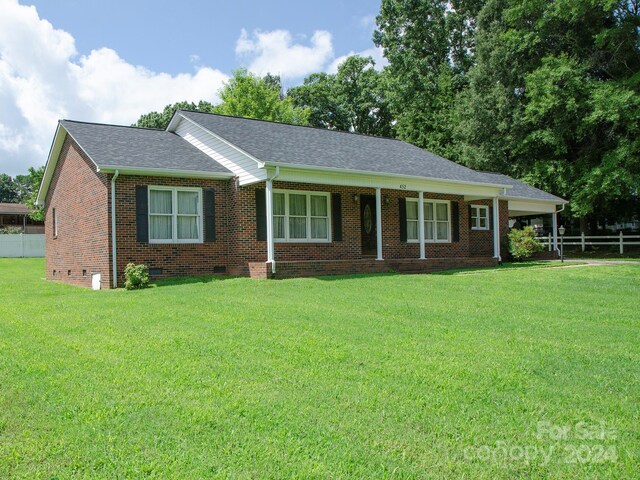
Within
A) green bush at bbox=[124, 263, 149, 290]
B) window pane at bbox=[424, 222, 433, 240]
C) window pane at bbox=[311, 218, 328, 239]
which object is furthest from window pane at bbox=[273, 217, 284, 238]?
window pane at bbox=[424, 222, 433, 240]

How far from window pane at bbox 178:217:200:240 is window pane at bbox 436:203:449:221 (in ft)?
29.0

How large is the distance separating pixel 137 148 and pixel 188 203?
2.38 meters

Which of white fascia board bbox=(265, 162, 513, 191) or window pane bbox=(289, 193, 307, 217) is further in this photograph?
window pane bbox=(289, 193, 307, 217)

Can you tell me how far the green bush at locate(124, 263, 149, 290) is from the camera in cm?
1345

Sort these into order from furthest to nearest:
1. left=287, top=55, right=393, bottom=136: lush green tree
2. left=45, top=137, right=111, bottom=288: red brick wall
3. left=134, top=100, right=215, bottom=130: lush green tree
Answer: left=134, top=100, right=215, bottom=130: lush green tree < left=287, top=55, right=393, bottom=136: lush green tree < left=45, top=137, right=111, bottom=288: red brick wall

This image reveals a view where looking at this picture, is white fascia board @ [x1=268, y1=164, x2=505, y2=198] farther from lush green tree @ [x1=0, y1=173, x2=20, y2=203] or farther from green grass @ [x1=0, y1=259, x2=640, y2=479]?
lush green tree @ [x1=0, y1=173, x2=20, y2=203]

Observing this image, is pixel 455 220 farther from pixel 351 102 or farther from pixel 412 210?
pixel 351 102

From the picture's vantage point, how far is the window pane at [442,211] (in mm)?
19902

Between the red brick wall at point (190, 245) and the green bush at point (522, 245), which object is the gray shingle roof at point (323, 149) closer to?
the red brick wall at point (190, 245)

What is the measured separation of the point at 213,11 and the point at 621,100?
17288 millimetres

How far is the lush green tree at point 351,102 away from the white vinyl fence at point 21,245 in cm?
2206

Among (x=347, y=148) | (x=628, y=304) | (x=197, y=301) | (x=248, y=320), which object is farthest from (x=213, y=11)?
(x=628, y=304)

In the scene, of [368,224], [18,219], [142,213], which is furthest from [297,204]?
[18,219]

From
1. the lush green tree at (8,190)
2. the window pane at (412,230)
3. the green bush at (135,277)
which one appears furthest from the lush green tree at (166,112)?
the lush green tree at (8,190)
